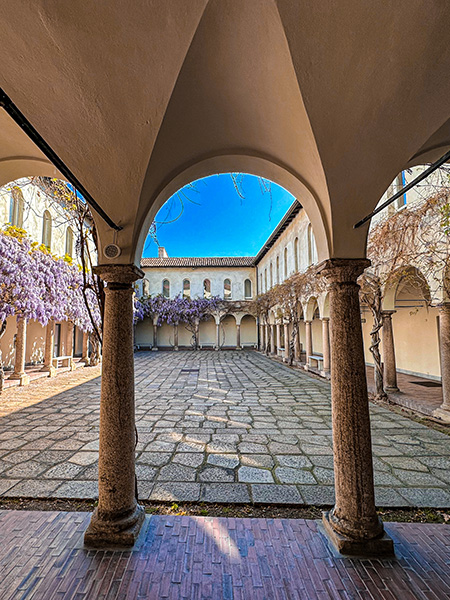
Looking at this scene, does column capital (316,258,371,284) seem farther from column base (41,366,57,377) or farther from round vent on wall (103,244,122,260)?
column base (41,366,57,377)

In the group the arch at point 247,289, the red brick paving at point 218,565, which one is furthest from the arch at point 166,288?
the red brick paving at point 218,565

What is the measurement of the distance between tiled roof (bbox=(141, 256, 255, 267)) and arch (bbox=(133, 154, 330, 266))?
933 inches

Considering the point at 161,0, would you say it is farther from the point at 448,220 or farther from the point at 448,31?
the point at 448,220

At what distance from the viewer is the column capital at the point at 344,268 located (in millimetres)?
2760

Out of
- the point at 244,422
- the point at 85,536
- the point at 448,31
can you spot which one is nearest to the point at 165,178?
the point at 448,31

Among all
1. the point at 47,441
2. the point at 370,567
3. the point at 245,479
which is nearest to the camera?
the point at 370,567

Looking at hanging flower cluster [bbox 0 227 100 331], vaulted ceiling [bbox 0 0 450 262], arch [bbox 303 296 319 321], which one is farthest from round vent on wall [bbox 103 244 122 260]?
arch [bbox 303 296 319 321]

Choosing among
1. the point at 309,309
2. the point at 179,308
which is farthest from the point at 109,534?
the point at 179,308

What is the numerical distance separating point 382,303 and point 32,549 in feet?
27.4

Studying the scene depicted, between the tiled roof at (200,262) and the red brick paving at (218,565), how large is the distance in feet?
81.3

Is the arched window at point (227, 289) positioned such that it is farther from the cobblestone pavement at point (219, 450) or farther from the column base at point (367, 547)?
the column base at point (367, 547)

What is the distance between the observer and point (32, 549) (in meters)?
2.54

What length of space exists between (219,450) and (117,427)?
248 centimetres

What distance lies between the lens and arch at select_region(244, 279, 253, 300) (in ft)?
89.7
